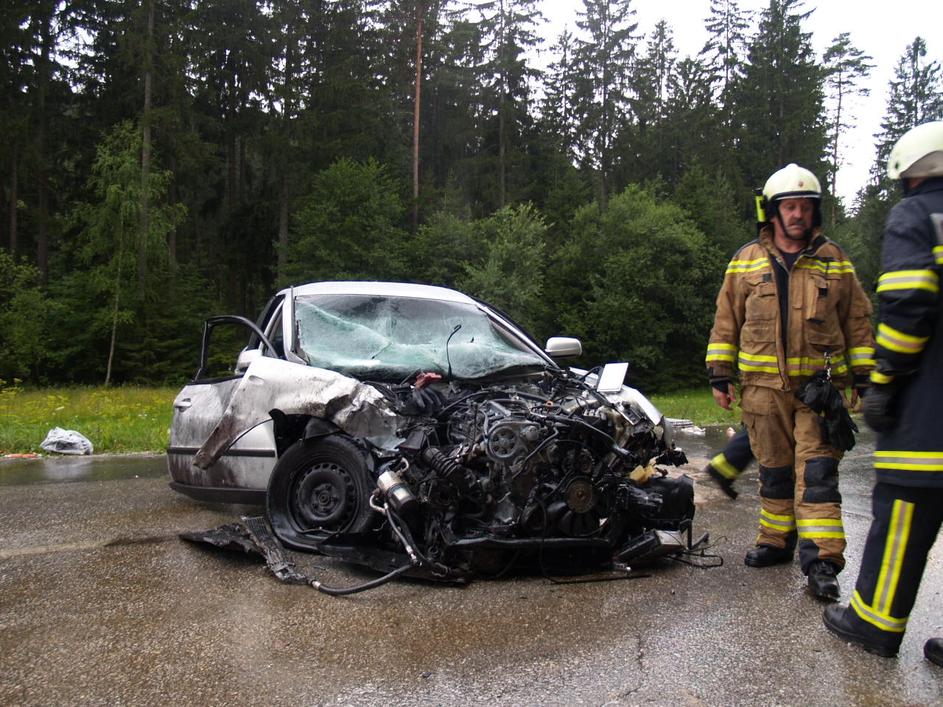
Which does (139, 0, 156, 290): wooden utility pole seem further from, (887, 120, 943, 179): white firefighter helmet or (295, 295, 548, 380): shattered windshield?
(887, 120, 943, 179): white firefighter helmet

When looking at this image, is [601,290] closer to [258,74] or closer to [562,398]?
[258,74]

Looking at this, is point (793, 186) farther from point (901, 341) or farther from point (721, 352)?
point (901, 341)

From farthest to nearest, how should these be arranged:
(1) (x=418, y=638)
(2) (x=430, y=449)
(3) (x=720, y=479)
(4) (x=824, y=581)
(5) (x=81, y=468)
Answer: (5) (x=81, y=468), (3) (x=720, y=479), (2) (x=430, y=449), (4) (x=824, y=581), (1) (x=418, y=638)

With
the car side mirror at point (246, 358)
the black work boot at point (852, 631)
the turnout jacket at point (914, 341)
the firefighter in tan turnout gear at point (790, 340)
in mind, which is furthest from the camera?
the car side mirror at point (246, 358)

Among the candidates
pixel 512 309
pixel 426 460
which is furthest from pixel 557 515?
pixel 512 309

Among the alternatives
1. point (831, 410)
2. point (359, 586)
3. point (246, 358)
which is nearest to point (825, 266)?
point (831, 410)

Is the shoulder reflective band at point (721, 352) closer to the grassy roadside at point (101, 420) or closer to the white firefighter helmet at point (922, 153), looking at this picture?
the white firefighter helmet at point (922, 153)

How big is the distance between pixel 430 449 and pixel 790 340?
6.37 feet

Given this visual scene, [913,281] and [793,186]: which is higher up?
[793,186]

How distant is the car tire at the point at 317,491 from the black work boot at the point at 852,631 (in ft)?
7.32

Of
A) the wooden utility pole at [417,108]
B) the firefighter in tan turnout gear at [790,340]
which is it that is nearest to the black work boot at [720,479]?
the firefighter in tan turnout gear at [790,340]

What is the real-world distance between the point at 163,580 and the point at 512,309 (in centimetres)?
2617

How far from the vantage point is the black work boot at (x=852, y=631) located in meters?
2.87

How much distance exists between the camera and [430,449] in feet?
12.5
